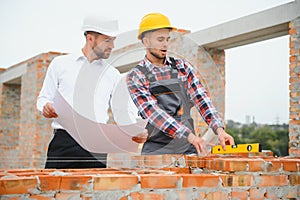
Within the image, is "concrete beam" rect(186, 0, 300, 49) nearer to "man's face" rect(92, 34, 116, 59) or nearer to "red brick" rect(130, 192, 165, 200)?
"man's face" rect(92, 34, 116, 59)

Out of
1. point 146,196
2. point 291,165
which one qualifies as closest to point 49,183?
point 146,196

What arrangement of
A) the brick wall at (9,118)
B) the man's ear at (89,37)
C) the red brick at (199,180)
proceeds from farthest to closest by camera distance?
the brick wall at (9,118) → the man's ear at (89,37) → the red brick at (199,180)

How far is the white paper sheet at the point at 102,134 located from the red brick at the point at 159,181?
36 cm

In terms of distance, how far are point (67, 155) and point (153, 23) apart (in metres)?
0.78

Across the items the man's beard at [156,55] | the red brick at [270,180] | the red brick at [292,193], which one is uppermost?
the man's beard at [156,55]

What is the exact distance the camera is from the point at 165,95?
73.2 inches

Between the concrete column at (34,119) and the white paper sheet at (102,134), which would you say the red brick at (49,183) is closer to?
the white paper sheet at (102,134)

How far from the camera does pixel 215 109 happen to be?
198cm

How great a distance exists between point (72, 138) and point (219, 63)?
10.3 ft

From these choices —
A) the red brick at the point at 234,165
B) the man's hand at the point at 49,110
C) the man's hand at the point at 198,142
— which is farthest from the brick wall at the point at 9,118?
the red brick at the point at 234,165

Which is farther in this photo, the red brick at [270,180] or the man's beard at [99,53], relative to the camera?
the man's beard at [99,53]

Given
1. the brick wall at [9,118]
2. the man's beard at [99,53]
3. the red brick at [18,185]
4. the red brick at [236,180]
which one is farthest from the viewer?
the brick wall at [9,118]

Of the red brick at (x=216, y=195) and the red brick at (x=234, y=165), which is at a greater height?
the red brick at (x=234, y=165)

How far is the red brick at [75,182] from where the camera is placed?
1.38m
